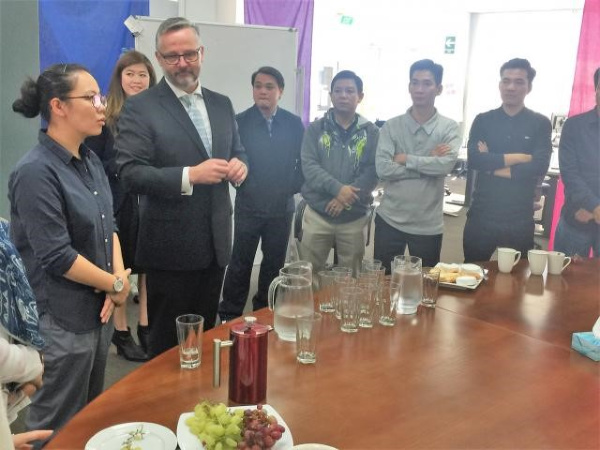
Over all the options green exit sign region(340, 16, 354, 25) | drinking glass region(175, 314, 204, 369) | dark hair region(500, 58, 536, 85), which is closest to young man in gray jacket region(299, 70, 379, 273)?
dark hair region(500, 58, 536, 85)

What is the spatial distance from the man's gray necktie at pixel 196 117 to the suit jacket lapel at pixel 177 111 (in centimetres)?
4

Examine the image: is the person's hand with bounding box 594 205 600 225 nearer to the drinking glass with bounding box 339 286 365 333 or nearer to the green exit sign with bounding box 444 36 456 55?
the drinking glass with bounding box 339 286 365 333

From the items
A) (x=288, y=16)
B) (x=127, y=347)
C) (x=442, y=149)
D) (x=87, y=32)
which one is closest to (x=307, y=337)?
(x=442, y=149)

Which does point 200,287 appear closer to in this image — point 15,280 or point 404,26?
point 15,280

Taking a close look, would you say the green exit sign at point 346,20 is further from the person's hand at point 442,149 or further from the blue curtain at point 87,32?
the person's hand at point 442,149

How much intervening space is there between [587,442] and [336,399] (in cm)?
53

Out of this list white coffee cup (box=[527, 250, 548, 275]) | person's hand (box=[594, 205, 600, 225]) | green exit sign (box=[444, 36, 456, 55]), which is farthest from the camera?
green exit sign (box=[444, 36, 456, 55])

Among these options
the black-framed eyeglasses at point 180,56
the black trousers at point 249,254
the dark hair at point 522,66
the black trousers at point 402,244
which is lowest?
the black trousers at point 249,254

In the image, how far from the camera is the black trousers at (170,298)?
221cm

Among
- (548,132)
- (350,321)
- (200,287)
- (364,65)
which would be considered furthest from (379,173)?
(364,65)

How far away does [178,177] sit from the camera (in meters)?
2.04

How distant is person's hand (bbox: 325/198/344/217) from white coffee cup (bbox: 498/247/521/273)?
105 cm

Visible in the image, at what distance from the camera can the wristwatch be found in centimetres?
183

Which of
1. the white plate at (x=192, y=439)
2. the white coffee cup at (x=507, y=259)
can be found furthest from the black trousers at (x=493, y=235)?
the white plate at (x=192, y=439)
